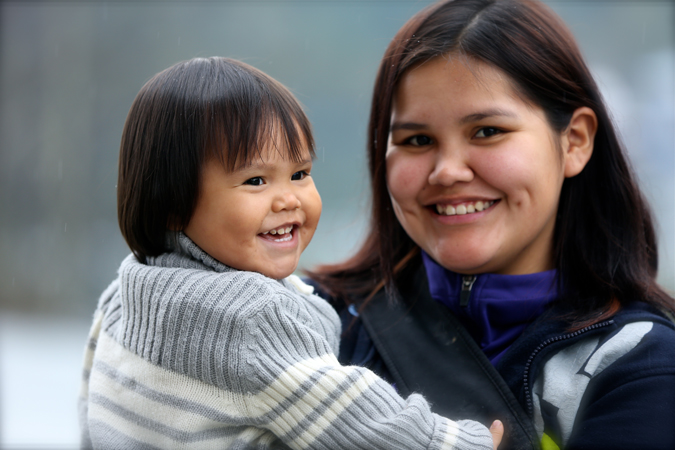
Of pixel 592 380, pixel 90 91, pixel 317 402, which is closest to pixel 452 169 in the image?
pixel 592 380

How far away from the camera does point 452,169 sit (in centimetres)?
161

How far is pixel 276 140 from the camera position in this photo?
1.38m

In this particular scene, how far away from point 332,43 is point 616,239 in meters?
3.81

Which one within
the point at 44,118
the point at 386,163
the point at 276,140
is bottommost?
the point at 44,118

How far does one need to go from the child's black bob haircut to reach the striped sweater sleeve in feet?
1.06

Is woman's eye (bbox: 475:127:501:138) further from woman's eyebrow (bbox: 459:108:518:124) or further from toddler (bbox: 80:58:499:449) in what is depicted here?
toddler (bbox: 80:58:499:449)

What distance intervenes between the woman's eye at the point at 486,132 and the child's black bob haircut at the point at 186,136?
0.48 meters

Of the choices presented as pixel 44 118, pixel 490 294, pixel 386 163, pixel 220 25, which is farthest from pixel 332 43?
pixel 490 294

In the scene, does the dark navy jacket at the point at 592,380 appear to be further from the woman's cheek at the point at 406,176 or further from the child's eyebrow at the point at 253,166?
the child's eyebrow at the point at 253,166

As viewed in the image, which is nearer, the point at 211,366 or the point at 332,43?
the point at 211,366

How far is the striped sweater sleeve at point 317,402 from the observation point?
1227 mm

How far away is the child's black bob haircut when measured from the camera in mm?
1339

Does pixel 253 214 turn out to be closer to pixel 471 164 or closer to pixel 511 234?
pixel 471 164

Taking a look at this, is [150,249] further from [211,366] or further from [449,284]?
[449,284]
